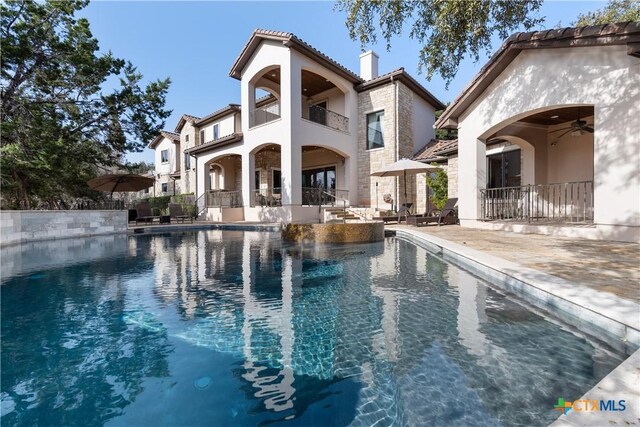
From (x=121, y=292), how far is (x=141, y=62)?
17910 millimetres

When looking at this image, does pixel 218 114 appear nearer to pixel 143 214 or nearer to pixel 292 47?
pixel 143 214

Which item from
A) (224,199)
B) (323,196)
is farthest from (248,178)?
(323,196)

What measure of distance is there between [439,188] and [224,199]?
498 inches

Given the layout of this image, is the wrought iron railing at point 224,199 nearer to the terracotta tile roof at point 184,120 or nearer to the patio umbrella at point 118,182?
the patio umbrella at point 118,182

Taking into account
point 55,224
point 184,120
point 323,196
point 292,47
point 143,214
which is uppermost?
point 184,120

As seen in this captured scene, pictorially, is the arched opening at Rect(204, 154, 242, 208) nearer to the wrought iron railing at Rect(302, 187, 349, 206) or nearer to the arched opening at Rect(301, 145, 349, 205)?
the arched opening at Rect(301, 145, 349, 205)

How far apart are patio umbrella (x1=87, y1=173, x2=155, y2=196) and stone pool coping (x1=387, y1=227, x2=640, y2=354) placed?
15141mm

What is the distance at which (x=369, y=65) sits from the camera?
61.1 ft

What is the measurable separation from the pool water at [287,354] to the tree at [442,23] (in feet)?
17.3

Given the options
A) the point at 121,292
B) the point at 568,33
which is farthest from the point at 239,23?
the point at 121,292

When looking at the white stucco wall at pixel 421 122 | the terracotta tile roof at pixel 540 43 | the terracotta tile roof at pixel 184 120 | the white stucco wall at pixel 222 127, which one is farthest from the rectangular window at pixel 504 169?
the terracotta tile roof at pixel 184 120

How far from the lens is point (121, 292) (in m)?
4.73

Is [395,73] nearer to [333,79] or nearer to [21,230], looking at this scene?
[333,79]

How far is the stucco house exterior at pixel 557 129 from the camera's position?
22.1 ft
